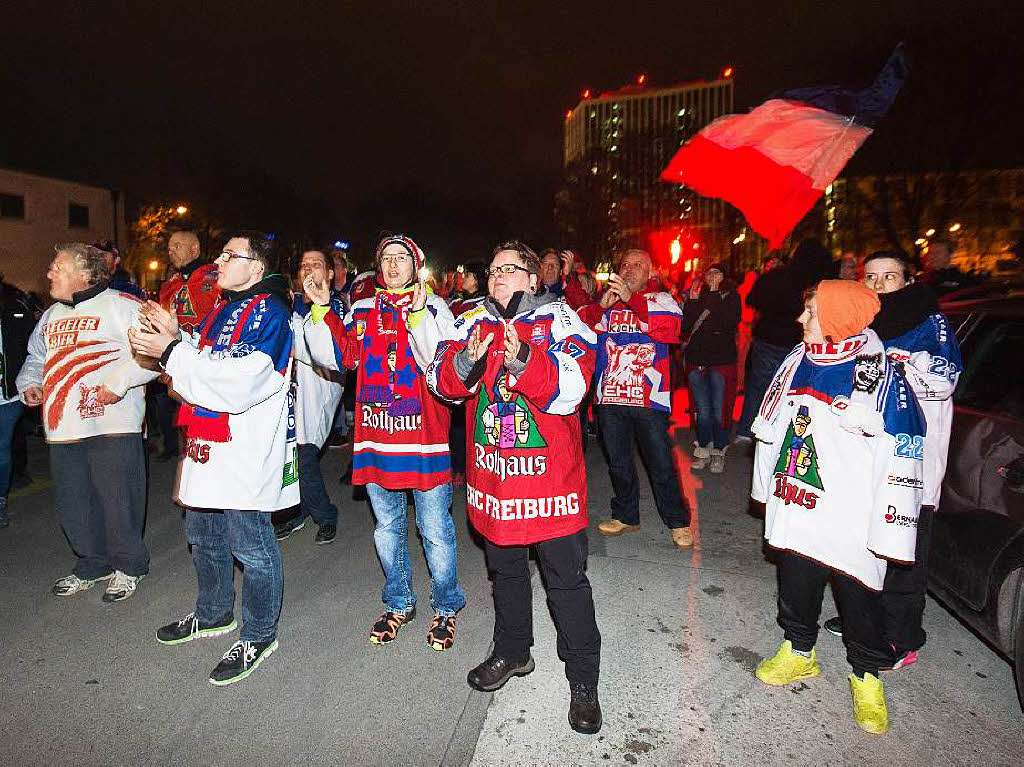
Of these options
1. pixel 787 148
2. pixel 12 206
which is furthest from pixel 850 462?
pixel 12 206

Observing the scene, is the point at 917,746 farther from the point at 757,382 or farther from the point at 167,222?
the point at 167,222

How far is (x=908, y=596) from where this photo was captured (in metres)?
3.52

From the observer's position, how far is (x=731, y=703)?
3.30 metres

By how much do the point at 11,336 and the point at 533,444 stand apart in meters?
5.89

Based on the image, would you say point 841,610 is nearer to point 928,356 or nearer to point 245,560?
point 928,356

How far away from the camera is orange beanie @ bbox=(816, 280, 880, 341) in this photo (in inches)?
118

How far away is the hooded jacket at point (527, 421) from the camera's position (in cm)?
293

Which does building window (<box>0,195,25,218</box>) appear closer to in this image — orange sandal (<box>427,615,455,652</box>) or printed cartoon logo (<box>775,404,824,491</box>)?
orange sandal (<box>427,615,455,652</box>)

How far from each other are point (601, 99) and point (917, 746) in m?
83.5

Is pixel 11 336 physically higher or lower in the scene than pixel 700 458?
higher

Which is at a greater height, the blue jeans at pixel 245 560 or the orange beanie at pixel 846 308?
the orange beanie at pixel 846 308

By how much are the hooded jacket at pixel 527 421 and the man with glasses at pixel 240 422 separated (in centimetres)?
94

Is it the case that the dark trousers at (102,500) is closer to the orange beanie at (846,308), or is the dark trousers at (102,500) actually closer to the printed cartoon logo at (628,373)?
the printed cartoon logo at (628,373)

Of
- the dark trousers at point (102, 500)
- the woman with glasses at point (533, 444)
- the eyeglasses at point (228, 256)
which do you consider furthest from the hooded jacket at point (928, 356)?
the dark trousers at point (102, 500)
